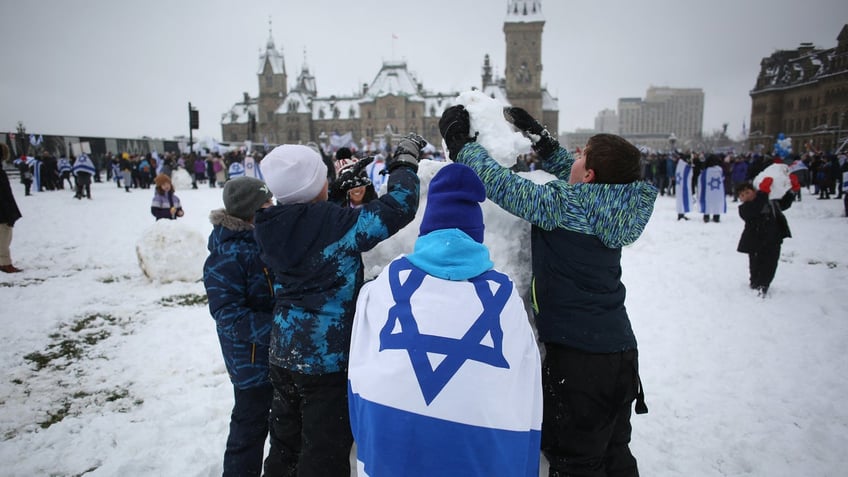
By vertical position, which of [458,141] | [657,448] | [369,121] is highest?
[369,121]

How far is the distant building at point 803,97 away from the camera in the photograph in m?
25.5

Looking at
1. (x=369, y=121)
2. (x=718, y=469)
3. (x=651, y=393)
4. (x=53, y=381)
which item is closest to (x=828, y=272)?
(x=651, y=393)

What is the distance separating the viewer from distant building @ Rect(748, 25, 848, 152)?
25.5m

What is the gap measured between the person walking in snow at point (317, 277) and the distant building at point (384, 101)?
62.7 metres

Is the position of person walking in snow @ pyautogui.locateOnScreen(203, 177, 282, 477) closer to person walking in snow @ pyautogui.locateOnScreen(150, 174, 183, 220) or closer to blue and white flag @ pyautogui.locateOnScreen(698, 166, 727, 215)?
person walking in snow @ pyautogui.locateOnScreen(150, 174, 183, 220)

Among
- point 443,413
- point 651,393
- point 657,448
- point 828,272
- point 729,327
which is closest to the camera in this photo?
point 443,413

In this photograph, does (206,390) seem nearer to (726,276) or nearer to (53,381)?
(53,381)

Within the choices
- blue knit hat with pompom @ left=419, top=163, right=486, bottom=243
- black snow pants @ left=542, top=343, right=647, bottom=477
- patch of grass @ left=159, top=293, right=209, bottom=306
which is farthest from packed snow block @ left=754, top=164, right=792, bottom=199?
patch of grass @ left=159, top=293, right=209, bottom=306

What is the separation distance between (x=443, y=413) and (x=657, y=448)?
8.71 feet

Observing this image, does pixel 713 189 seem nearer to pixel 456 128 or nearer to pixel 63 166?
pixel 456 128

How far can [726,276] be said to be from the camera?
7.19 meters

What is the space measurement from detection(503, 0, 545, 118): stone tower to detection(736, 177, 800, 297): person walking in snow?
6047cm

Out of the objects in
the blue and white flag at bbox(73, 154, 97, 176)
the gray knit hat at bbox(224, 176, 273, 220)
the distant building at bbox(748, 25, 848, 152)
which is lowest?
the gray knit hat at bbox(224, 176, 273, 220)

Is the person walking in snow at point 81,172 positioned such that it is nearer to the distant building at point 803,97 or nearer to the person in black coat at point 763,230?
the person in black coat at point 763,230
